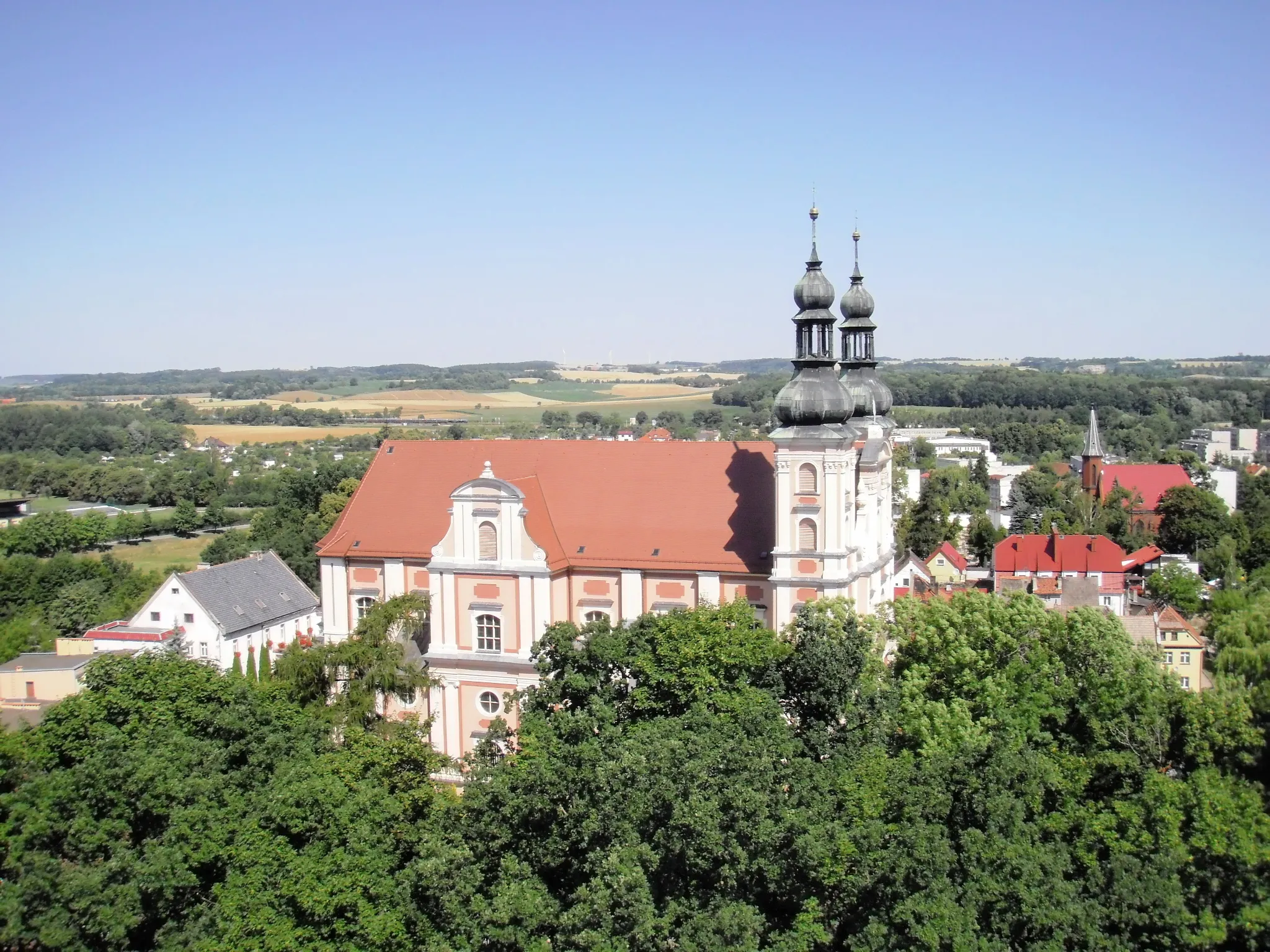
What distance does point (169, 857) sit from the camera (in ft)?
72.7

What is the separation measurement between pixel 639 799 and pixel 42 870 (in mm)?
11055

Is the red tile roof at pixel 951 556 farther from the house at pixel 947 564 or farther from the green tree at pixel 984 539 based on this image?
the green tree at pixel 984 539

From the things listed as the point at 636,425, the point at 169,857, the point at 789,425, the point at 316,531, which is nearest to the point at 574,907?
the point at 169,857

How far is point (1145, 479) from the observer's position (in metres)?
90.8

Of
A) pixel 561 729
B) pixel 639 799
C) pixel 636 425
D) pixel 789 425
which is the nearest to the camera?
pixel 639 799

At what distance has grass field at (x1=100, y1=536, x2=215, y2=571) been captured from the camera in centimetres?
7681

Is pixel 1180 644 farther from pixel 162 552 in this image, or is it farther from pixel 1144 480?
pixel 162 552

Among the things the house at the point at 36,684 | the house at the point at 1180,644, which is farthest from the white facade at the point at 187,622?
the house at the point at 1180,644

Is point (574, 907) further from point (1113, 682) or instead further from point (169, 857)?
point (1113, 682)

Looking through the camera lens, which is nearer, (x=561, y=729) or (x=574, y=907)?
(x=574, y=907)

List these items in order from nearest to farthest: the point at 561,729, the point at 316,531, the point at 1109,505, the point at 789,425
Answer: the point at 561,729 → the point at 789,425 → the point at 316,531 → the point at 1109,505

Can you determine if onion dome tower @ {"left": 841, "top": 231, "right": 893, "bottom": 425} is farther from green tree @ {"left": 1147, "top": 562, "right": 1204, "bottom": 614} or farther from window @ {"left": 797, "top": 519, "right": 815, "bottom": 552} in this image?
green tree @ {"left": 1147, "top": 562, "right": 1204, "bottom": 614}

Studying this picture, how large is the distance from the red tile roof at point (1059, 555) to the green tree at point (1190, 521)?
51.8ft

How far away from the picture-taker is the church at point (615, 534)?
33781 millimetres
